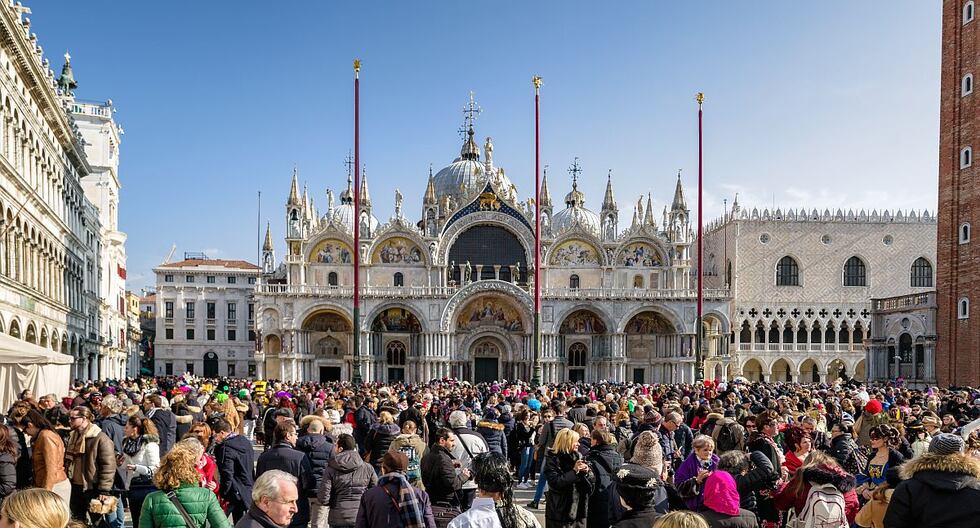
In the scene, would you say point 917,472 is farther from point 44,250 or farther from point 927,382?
point 927,382

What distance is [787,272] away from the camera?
59.2 m

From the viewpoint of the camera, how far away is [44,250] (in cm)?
3241

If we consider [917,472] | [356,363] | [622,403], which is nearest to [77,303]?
[356,363]

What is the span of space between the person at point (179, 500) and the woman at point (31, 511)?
137cm

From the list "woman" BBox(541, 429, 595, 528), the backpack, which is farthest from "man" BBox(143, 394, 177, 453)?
the backpack

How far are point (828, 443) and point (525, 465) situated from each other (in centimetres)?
550

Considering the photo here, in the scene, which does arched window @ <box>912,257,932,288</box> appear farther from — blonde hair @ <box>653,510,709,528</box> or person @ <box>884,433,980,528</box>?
blonde hair @ <box>653,510,709,528</box>

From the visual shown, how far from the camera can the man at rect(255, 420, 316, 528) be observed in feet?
29.1

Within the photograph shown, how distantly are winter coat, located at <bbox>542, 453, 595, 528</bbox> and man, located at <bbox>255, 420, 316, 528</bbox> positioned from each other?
8.19ft

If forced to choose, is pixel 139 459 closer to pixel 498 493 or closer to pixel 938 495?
pixel 498 493

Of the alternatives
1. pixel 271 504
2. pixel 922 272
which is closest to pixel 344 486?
pixel 271 504

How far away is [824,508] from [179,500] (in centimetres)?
454

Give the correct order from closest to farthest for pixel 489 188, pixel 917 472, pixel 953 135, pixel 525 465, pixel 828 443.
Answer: pixel 917 472
pixel 828 443
pixel 525 465
pixel 953 135
pixel 489 188

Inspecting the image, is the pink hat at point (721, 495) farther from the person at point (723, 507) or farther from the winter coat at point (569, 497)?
the winter coat at point (569, 497)
